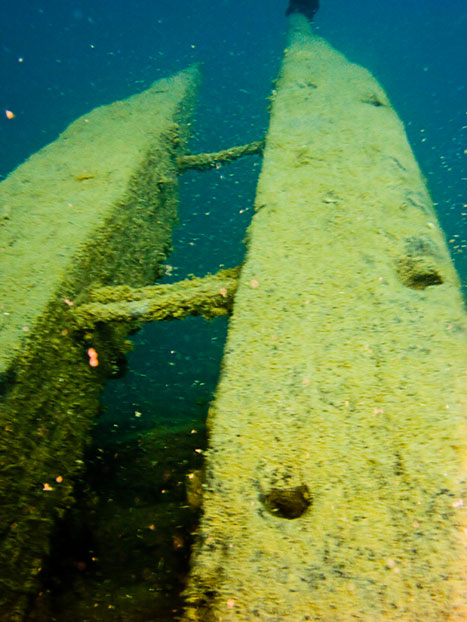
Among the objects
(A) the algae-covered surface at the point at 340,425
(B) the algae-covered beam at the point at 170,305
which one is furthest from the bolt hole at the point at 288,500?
(B) the algae-covered beam at the point at 170,305

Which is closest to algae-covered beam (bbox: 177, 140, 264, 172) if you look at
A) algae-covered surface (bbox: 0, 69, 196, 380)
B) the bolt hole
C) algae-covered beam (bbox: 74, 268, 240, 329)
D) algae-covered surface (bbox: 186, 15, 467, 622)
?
algae-covered surface (bbox: 0, 69, 196, 380)

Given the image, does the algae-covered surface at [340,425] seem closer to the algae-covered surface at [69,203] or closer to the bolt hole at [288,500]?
the bolt hole at [288,500]

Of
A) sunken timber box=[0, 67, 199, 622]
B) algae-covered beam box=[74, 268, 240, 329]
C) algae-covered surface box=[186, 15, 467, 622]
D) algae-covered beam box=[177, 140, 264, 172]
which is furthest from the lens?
algae-covered beam box=[177, 140, 264, 172]

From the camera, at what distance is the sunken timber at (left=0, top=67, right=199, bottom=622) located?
185cm

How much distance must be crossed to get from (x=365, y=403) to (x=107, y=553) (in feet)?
6.58

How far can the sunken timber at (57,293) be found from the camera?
1852mm

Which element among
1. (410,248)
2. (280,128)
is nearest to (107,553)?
(410,248)

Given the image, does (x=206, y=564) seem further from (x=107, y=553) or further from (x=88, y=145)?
(x=88, y=145)

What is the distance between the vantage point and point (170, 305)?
2.23 metres

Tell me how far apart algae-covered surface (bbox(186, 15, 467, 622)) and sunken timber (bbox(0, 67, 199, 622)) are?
113 cm

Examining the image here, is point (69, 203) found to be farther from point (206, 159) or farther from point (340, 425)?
point (340, 425)

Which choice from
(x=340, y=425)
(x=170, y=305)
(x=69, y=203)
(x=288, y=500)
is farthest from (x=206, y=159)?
(x=288, y=500)

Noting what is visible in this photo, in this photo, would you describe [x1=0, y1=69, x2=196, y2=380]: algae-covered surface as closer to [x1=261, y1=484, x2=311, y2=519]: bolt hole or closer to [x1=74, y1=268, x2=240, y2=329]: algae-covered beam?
[x1=74, y1=268, x2=240, y2=329]: algae-covered beam

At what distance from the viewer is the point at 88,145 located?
4164mm
